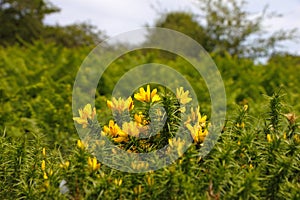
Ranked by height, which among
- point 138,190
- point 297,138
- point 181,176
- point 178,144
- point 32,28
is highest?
point 32,28

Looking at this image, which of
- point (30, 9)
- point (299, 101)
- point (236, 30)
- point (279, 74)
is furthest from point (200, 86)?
point (30, 9)

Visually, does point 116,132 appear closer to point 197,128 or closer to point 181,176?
point 197,128

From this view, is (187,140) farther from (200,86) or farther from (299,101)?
(299,101)

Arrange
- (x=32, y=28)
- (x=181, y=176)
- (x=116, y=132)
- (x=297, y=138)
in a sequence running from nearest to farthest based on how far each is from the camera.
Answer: (x=181, y=176), (x=297, y=138), (x=116, y=132), (x=32, y=28)

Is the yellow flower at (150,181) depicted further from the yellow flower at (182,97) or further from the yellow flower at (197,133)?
the yellow flower at (182,97)

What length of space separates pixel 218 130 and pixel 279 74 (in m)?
6.97

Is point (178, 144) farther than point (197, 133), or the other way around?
point (197, 133)

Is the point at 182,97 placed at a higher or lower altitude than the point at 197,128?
higher

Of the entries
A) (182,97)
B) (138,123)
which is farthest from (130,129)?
(182,97)

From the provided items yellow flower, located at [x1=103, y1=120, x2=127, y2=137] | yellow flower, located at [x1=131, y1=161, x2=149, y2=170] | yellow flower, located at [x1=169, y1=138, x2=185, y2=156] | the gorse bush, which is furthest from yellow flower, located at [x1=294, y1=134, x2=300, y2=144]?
yellow flower, located at [x1=103, y1=120, x2=127, y2=137]

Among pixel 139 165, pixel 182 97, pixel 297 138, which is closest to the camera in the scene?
pixel 139 165

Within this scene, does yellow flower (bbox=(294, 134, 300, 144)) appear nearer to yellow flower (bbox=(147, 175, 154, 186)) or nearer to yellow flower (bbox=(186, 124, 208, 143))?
yellow flower (bbox=(186, 124, 208, 143))

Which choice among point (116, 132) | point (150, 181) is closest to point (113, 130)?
point (116, 132)

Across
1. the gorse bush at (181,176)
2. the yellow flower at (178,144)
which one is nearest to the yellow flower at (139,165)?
the gorse bush at (181,176)
